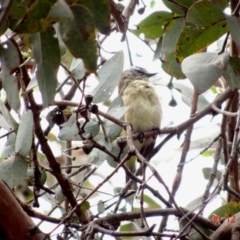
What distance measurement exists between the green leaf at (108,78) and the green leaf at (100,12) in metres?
0.60

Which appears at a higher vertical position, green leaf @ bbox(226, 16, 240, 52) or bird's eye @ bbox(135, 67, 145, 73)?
bird's eye @ bbox(135, 67, 145, 73)

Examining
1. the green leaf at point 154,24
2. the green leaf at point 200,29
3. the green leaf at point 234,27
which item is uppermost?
the green leaf at point 154,24

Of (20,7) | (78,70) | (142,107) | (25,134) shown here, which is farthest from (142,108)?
(20,7)

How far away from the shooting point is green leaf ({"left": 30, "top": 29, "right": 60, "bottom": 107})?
1.23 m

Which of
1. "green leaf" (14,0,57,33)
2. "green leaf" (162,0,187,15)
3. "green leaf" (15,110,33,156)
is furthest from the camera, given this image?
"green leaf" (162,0,187,15)

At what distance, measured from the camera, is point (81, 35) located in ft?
3.78

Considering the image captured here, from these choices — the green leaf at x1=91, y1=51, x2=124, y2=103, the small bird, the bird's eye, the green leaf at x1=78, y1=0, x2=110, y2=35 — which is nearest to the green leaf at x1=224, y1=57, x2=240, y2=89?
the green leaf at x1=91, y1=51, x2=124, y2=103

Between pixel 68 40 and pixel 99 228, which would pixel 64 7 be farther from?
pixel 99 228

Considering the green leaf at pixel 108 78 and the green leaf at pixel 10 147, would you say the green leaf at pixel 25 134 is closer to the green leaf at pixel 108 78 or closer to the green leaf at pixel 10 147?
the green leaf at pixel 10 147

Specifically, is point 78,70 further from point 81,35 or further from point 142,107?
point 142,107

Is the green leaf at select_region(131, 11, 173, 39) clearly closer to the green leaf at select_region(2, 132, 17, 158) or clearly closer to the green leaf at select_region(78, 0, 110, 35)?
the green leaf at select_region(2, 132, 17, 158)

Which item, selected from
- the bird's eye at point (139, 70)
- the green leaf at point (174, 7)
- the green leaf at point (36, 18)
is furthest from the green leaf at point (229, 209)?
the bird's eye at point (139, 70)

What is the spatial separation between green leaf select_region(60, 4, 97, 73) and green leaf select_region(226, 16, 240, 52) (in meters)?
0.54

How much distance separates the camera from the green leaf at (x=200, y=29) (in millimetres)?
1691
